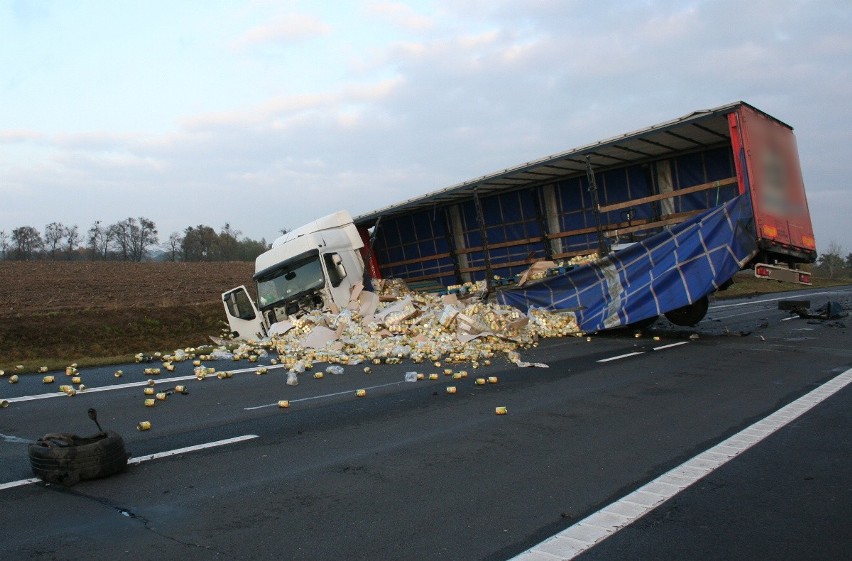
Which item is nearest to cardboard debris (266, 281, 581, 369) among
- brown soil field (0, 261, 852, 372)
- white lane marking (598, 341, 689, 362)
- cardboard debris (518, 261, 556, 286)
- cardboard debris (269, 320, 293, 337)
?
cardboard debris (269, 320, 293, 337)

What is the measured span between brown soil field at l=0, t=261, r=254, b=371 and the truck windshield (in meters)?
4.39

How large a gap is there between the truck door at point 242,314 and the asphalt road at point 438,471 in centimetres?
766

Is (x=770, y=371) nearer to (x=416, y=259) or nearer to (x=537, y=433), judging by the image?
(x=537, y=433)

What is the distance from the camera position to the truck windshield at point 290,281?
53.9ft

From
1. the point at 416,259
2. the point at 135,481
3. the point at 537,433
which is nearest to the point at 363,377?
the point at 537,433

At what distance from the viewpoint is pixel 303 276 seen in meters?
16.6

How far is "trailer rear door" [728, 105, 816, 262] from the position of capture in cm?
1172

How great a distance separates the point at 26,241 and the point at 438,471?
7789 centimetres

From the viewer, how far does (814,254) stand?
13.2 metres

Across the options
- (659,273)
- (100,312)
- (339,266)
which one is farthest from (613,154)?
(100,312)

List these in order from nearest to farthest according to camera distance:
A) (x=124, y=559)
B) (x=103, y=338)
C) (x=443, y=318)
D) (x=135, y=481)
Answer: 1. (x=124, y=559)
2. (x=135, y=481)
3. (x=443, y=318)
4. (x=103, y=338)

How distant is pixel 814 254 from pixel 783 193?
153 centimetres

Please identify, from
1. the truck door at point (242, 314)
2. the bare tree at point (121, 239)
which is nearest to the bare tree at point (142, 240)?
the bare tree at point (121, 239)

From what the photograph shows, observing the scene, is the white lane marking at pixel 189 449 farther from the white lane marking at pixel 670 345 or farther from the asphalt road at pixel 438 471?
the white lane marking at pixel 670 345
